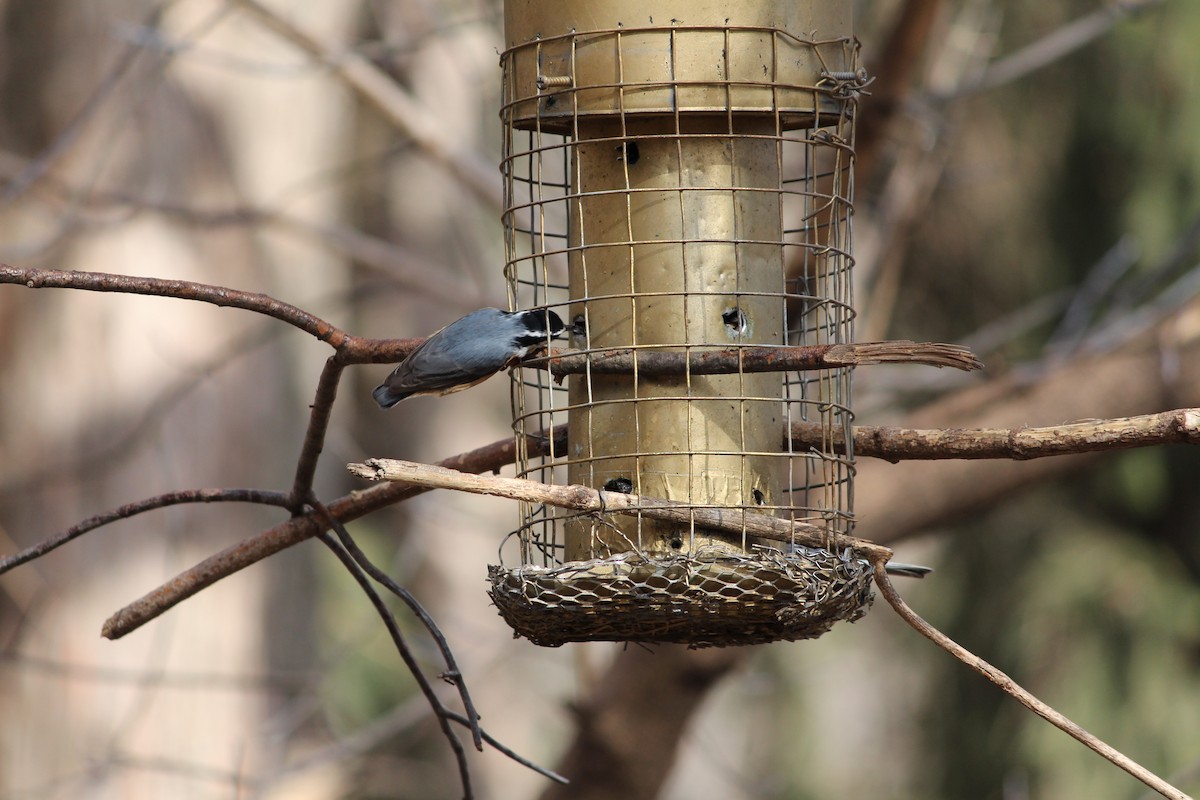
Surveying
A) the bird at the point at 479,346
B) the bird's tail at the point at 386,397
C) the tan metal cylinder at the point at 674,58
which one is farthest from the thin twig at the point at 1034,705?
the bird's tail at the point at 386,397

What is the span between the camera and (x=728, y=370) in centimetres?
300

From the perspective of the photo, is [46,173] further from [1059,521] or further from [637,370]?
[1059,521]

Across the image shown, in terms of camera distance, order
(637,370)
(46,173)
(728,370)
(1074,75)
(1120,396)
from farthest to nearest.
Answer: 1. (1074,75)
2. (46,173)
3. (1120,396)
4. (637,370)
5. (728,370)

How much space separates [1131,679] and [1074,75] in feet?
12.3

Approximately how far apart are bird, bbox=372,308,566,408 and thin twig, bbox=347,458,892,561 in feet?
1.58

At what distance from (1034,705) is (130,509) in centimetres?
188

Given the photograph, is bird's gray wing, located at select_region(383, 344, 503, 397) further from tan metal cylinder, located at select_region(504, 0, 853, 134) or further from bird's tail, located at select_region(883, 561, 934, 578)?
bird's tail, located at select_region(883, 561, 934, 578)

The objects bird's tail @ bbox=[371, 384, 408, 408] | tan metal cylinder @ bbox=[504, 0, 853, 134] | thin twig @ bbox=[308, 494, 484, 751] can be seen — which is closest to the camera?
thin twig @ bbox=[308, 494, 484, 751]

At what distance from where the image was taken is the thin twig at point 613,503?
263 centimetres

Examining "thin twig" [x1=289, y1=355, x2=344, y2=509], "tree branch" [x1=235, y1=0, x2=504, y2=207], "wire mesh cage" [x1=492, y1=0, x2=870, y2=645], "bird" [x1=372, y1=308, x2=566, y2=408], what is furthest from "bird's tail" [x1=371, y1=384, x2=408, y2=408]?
"tree branch" [x1=235, y1=0, x2=504, y2=207]

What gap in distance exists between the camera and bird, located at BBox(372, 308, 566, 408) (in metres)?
3.36

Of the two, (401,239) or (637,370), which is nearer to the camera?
(637,370)

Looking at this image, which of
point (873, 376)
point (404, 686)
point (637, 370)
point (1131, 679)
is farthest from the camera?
point (404, 686)

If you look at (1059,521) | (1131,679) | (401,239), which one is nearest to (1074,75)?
(1059,521)
